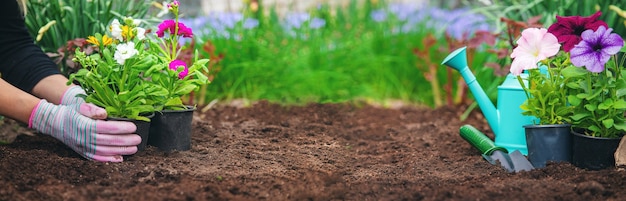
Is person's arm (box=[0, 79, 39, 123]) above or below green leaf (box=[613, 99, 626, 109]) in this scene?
above

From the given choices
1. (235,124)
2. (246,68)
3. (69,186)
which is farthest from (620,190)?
(246,68)

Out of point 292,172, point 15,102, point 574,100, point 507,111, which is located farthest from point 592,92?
point 15,102

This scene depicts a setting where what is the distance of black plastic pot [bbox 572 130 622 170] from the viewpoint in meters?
1.97

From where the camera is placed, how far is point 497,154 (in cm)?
219

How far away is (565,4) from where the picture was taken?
10.2ft

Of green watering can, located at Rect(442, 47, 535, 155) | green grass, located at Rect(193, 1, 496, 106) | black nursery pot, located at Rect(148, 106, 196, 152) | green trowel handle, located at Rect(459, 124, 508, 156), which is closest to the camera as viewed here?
black nursery pot, located at Rect(148, 106, 196, 152)

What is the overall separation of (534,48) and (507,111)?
1.35ft

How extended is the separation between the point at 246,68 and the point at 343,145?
1140mm

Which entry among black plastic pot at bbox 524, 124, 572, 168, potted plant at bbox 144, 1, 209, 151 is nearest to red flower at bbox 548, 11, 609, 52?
black plastic pot at bbox 524, 124, 572, 168

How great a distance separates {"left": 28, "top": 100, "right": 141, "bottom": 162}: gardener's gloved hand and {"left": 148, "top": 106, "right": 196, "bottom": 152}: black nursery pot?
134 mm

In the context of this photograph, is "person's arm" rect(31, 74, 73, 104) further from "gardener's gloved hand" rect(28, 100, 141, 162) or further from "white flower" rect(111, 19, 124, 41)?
"white flower" rect(111, 19, 124, 41)

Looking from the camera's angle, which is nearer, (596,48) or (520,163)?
(596,48)

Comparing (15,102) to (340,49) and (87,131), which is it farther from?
(340,49)

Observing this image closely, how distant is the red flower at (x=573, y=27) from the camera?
1964 mm
